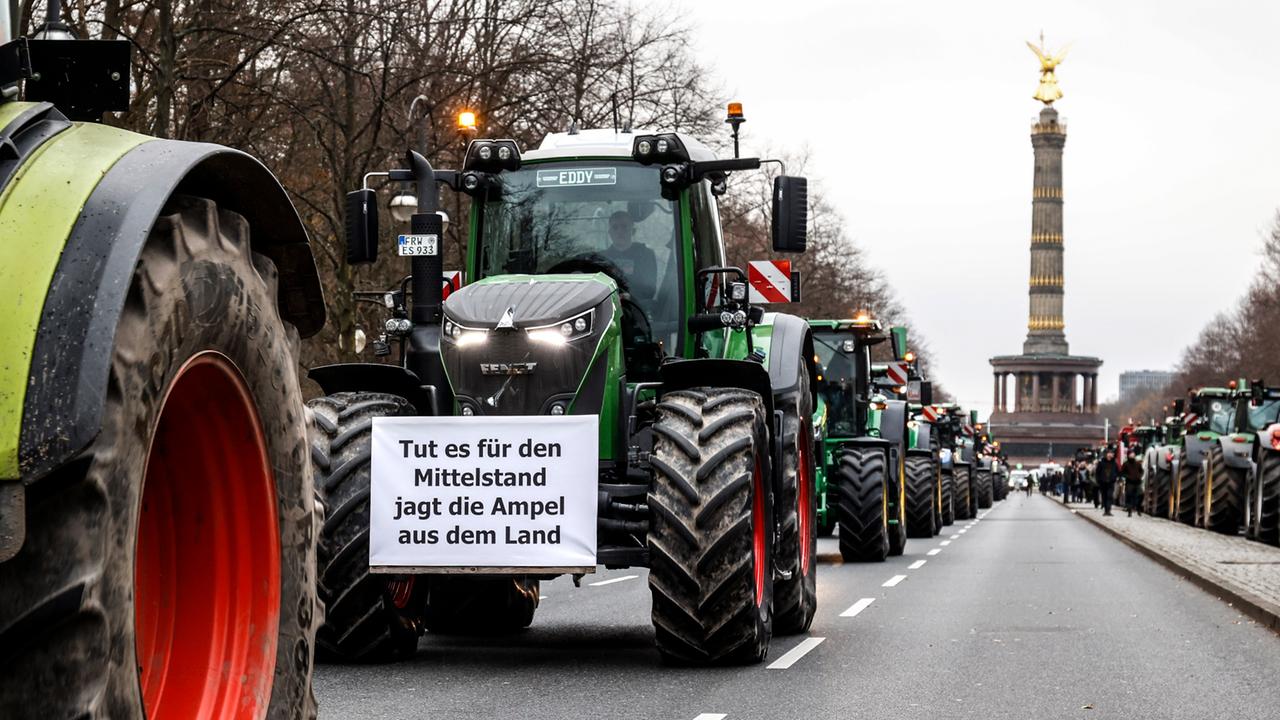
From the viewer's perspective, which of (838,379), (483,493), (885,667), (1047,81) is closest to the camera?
(483,493)

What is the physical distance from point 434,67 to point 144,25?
22.0 feet

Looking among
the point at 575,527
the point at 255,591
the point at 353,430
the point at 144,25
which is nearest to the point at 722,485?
the point at 575,527

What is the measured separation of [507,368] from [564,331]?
1.16 ft

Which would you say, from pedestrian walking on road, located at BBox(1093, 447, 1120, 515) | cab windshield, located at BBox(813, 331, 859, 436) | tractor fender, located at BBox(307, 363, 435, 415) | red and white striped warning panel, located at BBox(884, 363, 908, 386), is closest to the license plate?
tractor fender, located at BBox(307, 363, 435, 415)

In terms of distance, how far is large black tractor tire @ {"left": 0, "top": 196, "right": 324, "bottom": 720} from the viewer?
273cm

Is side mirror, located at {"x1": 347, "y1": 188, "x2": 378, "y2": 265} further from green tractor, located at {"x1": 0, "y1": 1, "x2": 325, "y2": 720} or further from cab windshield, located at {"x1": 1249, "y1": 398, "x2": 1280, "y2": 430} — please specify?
cab windshield, located at {"x1": 1249, "y1": 398, "x2": 1280, "y2": 430}

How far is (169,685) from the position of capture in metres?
3.55

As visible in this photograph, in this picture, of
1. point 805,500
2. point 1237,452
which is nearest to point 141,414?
point 805,500

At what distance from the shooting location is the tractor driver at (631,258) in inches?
408

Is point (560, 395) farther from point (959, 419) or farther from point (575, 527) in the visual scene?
point (959, 419)

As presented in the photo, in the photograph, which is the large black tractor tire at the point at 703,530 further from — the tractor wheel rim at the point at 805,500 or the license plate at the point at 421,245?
the tractor wheel rim at the point at 805,500

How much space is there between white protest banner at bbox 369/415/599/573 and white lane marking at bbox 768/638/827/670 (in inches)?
45.5

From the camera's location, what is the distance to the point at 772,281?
17531 millimetres

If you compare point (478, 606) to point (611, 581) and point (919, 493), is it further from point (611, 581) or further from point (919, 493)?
point (919, 493)
